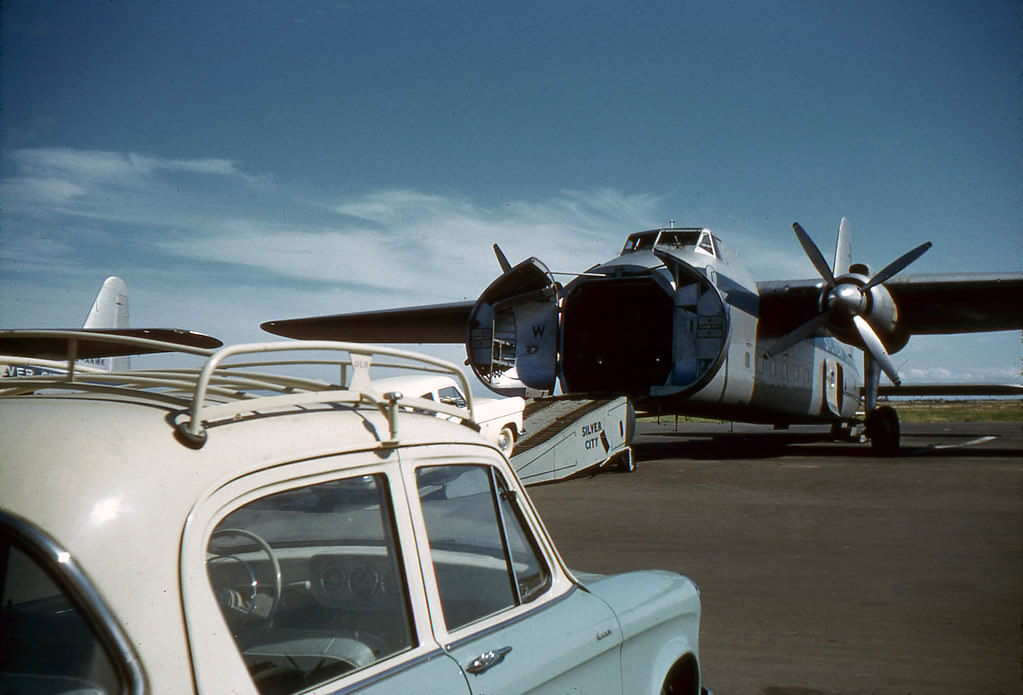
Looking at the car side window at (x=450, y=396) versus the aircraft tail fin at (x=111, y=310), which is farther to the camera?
the aircraft tail fin at (x=111, y=310)

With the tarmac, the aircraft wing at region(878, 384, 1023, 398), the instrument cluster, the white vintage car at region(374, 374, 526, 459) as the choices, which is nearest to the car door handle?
the instrument cluster

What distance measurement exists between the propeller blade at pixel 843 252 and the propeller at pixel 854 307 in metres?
1.11

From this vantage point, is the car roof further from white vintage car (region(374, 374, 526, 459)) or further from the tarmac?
white vintage car (region(374, 374, 526, 459))

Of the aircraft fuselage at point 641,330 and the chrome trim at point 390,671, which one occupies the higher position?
the aircraft fuselage at point 641,330

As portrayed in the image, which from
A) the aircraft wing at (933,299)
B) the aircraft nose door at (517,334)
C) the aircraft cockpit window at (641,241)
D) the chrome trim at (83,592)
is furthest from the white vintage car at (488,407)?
the chrome trim at (83,592)

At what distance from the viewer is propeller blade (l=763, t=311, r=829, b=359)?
19188 millimetres

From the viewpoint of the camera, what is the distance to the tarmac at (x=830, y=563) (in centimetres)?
494

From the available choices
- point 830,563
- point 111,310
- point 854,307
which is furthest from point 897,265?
point 111,310

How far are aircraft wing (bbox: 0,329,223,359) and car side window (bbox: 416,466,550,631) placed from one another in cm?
93

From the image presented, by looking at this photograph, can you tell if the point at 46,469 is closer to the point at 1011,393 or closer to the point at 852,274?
the point at 852,274

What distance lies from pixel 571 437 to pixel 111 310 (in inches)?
396

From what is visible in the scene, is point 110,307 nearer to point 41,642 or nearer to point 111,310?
point 111,310

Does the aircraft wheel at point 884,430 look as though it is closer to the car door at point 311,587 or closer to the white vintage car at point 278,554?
the white vintage car at point 278,554

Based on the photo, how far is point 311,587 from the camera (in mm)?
2398
